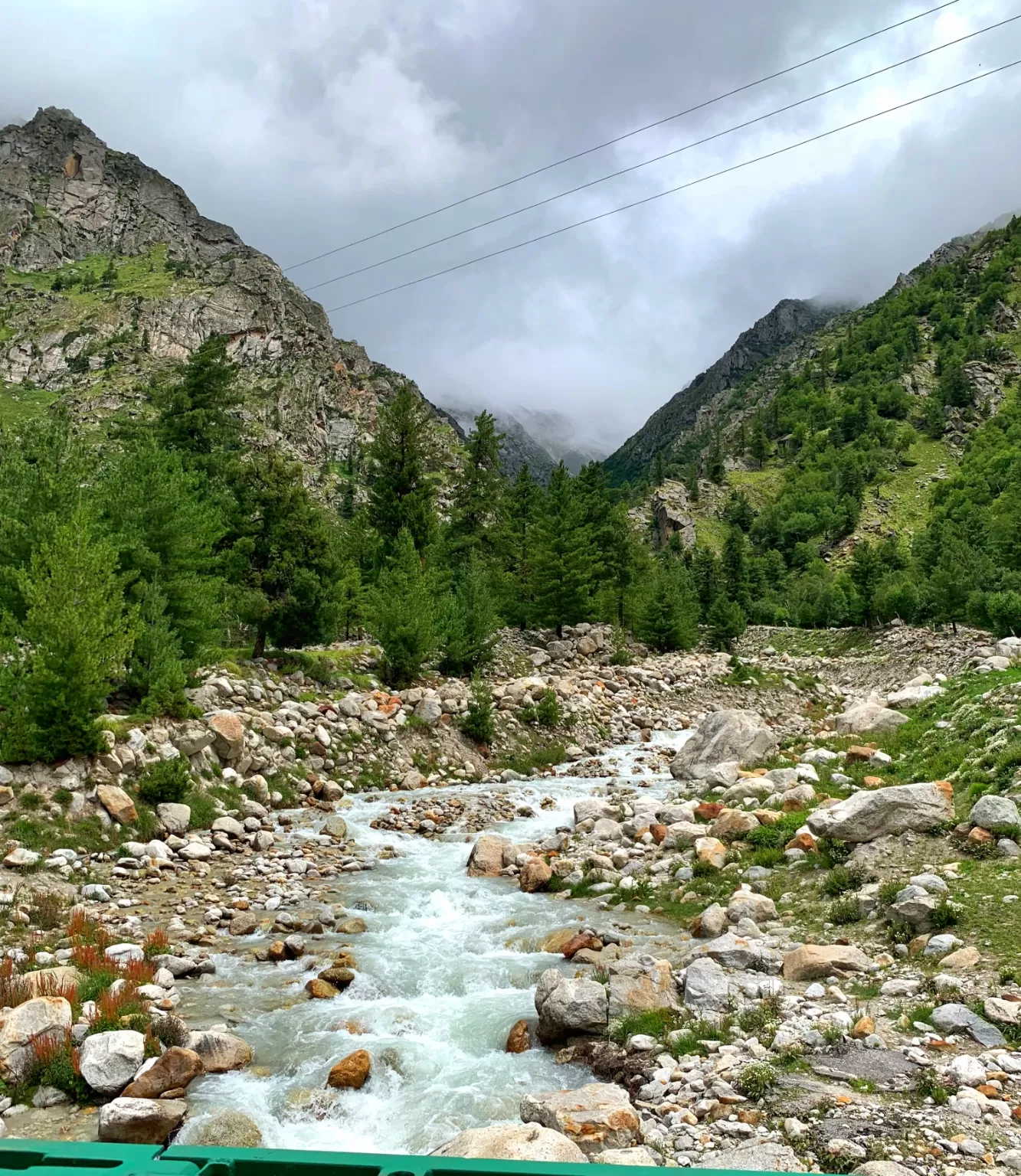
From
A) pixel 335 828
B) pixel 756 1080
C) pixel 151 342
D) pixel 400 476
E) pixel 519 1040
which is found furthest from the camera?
pixel 151 342

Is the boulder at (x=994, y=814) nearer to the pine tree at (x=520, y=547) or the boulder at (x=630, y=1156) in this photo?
the boulder at (x=630, y=1156)

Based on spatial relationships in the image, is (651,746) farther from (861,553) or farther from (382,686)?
(861,553)

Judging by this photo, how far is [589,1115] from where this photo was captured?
6.32 m

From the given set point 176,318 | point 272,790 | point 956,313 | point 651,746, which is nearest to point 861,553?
point 651,746

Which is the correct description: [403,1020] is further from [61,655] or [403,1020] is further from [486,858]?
[61,655]

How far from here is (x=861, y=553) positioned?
75.7 meters

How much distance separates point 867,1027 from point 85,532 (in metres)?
17.8

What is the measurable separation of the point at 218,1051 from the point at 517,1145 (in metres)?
4.06

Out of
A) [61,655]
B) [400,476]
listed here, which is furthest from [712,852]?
[400,476]

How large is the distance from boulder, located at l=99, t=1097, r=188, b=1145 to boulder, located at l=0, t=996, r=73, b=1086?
1.27 metres

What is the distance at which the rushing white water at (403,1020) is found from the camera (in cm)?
724

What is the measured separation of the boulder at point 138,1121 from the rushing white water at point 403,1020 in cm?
25

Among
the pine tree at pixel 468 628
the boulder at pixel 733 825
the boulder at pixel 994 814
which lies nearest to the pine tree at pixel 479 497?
the pine tree at pixel 468 628

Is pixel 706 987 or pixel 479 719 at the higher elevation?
pixel 479 719
